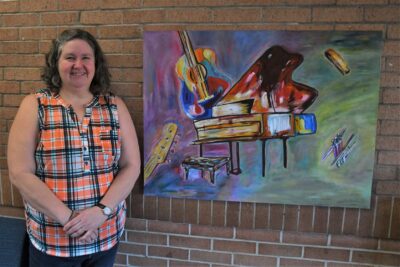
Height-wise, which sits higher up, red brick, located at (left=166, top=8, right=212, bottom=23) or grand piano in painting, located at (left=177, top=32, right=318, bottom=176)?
red brick, located at (left=166, top=8, right=212, bottom=23)

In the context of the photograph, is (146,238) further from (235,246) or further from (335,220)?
(335,220)

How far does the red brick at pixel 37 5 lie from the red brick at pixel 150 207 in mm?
1295

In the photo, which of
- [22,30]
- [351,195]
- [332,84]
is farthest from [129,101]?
[351,195]

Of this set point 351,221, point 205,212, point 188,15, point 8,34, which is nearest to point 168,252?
point 205,212

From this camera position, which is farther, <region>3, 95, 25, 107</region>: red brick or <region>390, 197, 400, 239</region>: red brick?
<region>3, 95, 25, 107</region>: red brick

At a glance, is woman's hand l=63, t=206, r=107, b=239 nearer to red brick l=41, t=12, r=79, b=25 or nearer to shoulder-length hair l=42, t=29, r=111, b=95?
shoulder-length hair l=42, t=29, r=111, b=95

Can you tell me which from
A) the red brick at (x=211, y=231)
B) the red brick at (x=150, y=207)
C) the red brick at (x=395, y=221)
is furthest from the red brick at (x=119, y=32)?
the red brick at (x=395, y=221)

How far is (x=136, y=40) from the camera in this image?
79.6 inches

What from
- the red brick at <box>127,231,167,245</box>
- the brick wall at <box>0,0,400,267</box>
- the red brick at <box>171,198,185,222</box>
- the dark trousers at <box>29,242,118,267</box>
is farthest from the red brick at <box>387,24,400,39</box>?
the dark trousers at <box>29,242,118,267</box>

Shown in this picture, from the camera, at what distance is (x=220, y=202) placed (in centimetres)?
206

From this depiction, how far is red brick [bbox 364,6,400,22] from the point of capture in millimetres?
1806

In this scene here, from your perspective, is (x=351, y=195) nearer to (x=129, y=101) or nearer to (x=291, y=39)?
(x=291, y=39)

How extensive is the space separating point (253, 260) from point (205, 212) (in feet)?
1.36

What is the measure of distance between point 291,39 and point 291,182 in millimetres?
795
